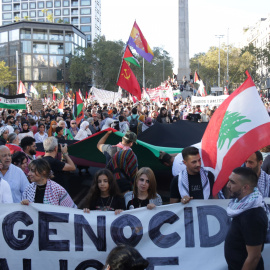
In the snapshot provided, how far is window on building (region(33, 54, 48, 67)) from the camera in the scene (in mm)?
75312

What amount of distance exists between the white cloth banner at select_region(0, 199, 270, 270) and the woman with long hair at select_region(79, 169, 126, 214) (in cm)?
19

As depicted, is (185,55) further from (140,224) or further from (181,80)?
(140,224)

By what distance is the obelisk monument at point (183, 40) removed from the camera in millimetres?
44781

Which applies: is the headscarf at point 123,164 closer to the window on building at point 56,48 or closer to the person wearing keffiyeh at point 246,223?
the person wearing keffiyeh at point 246,223

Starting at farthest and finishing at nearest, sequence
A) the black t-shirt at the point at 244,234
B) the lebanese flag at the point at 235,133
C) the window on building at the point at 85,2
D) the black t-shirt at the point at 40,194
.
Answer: the window on building at the point at 85,2 → the black t-shirt at the point at 40,194 → the lebanese flag at the point at 235,133 → the black t-shirt at the point at 244,234

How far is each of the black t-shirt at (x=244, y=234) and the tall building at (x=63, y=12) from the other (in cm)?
11576

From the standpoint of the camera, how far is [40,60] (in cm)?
7556

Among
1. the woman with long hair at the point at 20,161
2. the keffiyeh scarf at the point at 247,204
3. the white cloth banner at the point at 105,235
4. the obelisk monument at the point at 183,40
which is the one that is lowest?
the white cloth banner at the point at 105,235

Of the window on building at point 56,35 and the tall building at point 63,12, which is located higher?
the tall building at point 63,12

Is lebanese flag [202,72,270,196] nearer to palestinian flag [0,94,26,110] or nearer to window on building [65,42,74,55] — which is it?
palestinian flag [0,94,26,110]

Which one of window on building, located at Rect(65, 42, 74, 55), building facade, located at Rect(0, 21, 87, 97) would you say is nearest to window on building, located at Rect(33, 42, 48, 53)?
building facade, located at Rect(0, 21, 87, 97)

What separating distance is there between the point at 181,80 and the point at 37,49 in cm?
3529

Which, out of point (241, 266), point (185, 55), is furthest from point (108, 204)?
point (185, 55)

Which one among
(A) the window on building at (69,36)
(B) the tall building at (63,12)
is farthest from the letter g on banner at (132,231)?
(B) the tall building at (63,12)
